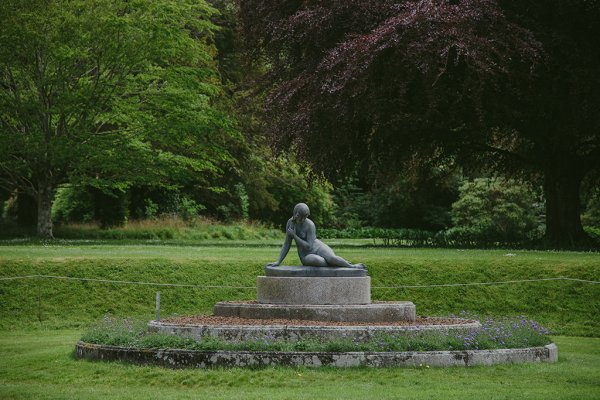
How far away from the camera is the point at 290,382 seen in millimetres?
12398

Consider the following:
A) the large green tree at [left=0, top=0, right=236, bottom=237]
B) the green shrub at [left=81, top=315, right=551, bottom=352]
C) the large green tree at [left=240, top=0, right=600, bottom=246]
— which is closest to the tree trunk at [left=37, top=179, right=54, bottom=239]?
the large green tree at [left=0, top=0, right=236, bottom=237]

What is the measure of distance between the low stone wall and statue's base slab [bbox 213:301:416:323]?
2097mm

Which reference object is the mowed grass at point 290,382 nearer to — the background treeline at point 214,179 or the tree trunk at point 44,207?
the background treeline at point 214,179

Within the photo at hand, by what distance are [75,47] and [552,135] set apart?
15071mm

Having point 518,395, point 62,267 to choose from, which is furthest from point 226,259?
point 518,395

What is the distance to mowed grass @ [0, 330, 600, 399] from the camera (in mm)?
11641

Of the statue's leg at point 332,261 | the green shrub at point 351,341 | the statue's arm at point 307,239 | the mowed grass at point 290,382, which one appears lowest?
the mowed grass at point 290,382

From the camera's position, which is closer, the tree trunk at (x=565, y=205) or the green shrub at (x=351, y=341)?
the green shrub at (x=351, y=341)

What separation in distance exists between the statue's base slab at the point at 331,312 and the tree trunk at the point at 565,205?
13489 millimetres

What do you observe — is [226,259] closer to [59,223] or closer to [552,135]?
[552,135]

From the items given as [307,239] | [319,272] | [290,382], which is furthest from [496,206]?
[290,382]

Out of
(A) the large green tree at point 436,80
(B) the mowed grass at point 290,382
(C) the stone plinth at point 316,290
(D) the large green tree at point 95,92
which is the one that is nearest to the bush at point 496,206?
(A) the large green tree at point 436,80

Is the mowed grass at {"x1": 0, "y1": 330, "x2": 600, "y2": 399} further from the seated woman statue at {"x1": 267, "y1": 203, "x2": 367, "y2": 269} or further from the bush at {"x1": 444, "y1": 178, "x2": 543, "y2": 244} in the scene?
the bush at {"x1": 444, "y1": 178, "x2": 543, "y2": 244}

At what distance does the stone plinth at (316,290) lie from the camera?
15766 millimetres
